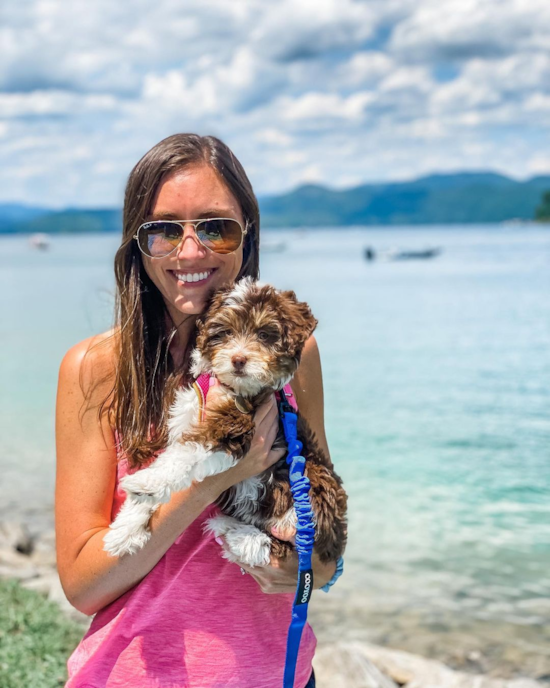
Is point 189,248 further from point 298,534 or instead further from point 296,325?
point 298,534

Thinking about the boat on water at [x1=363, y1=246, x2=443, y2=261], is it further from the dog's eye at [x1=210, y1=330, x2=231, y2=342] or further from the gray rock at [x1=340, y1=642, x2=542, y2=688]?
the dog's eye at [x1=210, y1=330, x2=231, y2=342]

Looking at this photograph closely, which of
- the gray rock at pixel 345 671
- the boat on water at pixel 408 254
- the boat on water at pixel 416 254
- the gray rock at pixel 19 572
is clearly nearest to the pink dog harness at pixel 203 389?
the gray rock at pixel 345 671

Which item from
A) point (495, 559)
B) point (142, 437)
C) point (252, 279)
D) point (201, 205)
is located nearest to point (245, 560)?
point (142, 437)

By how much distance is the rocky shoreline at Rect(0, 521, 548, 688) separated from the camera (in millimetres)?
4938

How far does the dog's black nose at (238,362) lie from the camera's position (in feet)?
8.53

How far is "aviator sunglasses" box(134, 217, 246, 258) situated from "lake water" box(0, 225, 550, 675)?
0.57 m

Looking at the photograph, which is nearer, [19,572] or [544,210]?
[19,572]

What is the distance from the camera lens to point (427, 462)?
11844 millimetres

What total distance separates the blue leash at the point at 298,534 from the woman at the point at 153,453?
0.07 metres

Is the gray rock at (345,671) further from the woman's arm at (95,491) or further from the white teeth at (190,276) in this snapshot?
the white teeth at (190,276)

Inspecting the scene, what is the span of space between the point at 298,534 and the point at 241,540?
8.3 inches

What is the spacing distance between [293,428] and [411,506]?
785cm

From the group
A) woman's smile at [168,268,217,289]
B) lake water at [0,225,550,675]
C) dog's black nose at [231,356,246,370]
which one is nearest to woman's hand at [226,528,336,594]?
dog's black nose at [231,356,246,370]

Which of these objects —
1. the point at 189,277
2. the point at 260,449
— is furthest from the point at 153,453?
the point at 189,277
